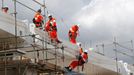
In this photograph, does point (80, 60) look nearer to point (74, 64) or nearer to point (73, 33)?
point (74, 64)

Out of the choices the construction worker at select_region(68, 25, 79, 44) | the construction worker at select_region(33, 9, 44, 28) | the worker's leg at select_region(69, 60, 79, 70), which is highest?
the construction worker at select_region(33, 9, 44, 28)

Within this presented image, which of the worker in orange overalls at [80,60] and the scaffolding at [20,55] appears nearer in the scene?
the scaffolding at [20,55]

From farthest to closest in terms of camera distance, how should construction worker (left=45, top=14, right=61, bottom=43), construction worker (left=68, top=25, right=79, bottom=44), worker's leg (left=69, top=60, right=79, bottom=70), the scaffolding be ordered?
construction worker (left=68, top=25, right=79, bottom=44), worker's leg (left=69, top=60, right=79, bottom=70), construction worker (left=45, top=14, right=61, bottom=43), the scaffolding

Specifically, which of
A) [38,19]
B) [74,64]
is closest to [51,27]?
[38,19]

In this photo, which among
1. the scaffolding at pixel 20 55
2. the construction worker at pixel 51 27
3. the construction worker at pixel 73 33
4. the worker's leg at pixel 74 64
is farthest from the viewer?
the construction worker at pixel 73 33

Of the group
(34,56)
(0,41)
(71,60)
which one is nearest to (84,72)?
(71,60)

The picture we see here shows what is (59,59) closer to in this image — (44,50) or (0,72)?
(44,50)

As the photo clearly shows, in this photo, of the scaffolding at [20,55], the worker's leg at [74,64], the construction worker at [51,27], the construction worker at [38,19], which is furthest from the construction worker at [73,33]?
the scaffolding at [20,55]

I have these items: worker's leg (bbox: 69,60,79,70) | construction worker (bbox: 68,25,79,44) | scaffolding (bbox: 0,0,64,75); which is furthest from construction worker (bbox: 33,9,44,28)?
construction worker (bbox: 68,25,79,44)

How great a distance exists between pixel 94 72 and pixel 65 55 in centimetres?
480

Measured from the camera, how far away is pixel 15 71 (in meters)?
14.5

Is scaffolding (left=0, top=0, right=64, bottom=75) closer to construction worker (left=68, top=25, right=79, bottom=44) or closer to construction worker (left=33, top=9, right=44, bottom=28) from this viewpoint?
construction worker (left=33, top=9, right=44, bottom=28)

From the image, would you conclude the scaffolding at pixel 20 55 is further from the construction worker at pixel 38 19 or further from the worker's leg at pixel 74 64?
the worker's leg at pixel 74 64

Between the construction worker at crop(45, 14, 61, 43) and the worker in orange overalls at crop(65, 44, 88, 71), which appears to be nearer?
the construction worker at crop(45, 14, 61, 43)
